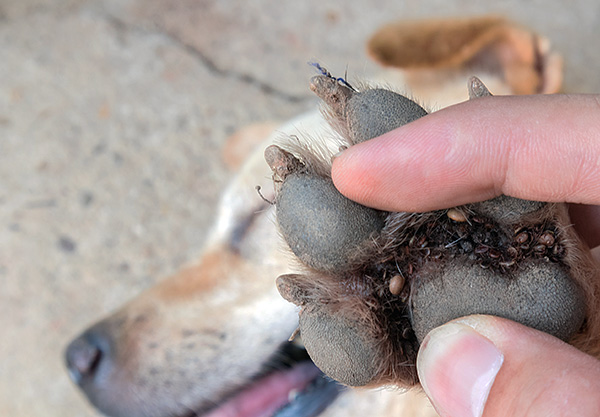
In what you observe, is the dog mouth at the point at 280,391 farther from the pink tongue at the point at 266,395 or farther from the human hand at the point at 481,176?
the human hand at the point at 481,176

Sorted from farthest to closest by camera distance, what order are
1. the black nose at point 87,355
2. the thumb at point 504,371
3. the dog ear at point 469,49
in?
the black nose at point 87,355 → the dog ear at point 469,49 → the thumb at point 504,371

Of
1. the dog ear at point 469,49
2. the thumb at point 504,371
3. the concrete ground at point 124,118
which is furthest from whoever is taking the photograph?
the concrete ground at point 124,118

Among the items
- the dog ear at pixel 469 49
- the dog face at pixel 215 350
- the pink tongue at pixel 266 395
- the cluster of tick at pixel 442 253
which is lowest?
the pink tongue at pixel 266 395

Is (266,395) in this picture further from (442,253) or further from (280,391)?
(442,253)

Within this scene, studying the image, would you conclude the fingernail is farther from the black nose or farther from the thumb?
the black nose

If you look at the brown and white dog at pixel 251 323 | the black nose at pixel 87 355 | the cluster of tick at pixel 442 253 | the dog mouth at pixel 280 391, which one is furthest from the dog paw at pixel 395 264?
the black nose at pixel 87 355

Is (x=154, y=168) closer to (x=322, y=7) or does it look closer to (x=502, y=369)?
(x=322, y=7)

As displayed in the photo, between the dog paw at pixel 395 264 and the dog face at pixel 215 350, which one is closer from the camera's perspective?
the dog paw at pixel 395 264
